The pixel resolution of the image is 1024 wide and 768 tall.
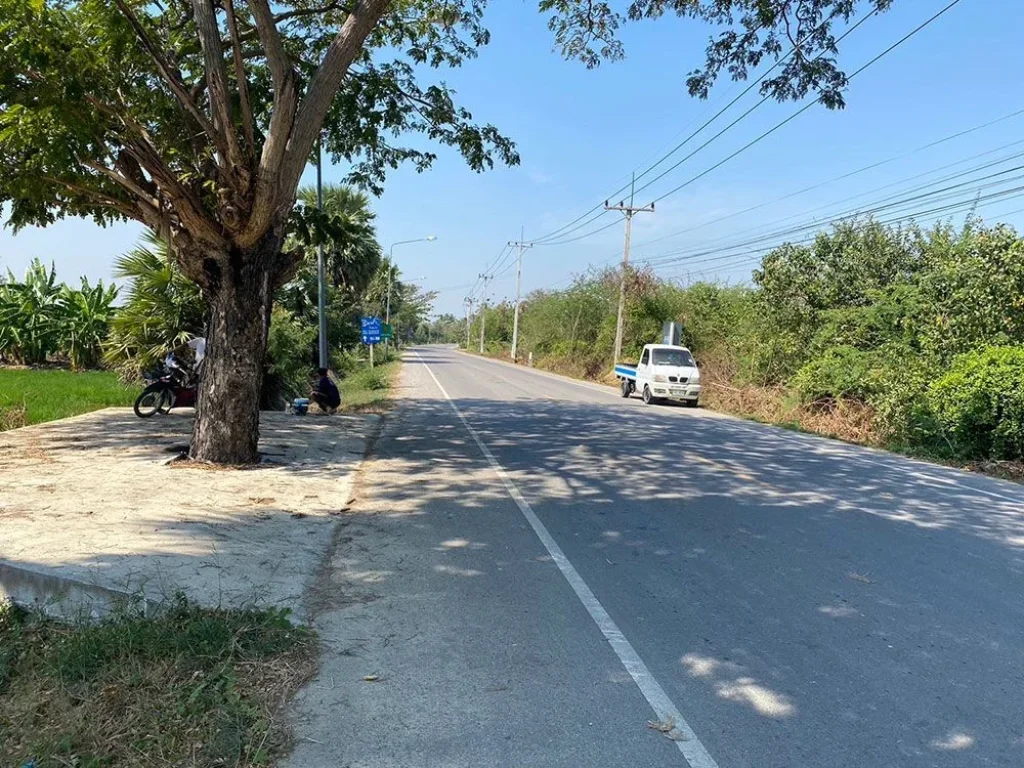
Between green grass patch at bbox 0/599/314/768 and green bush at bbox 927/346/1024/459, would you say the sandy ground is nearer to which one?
green grass patch at bbox 0/599/314/768

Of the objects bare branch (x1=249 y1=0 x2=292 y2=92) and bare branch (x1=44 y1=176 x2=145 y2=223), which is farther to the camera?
bare branch (x1=44 y1=176 x2=145 y2=223)

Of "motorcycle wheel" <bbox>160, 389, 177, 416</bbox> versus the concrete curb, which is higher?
"motorcycle wheel" <bbox>160, 389, 177, 416</bbox>

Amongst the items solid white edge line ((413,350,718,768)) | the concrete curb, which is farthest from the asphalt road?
the concrete curb

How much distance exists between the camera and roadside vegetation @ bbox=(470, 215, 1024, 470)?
1335cm

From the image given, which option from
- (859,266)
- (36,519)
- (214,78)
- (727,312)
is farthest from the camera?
(727,312)

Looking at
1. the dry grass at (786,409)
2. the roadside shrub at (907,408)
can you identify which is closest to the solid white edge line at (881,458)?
the roadside shrub at (907,408)

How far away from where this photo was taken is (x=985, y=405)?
1290 centimetres

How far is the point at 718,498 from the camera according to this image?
837 centimetres

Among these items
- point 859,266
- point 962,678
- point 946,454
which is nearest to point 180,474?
point 962,678

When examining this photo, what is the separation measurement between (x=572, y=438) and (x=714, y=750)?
1031 centimetres

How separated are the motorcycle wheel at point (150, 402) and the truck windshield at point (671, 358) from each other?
1518 centimetres

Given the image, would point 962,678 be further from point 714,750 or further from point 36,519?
point 36,519

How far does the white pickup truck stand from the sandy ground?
13852 millimetres

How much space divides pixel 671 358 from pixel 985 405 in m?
11.6
